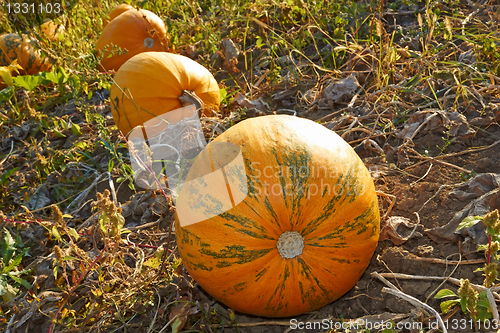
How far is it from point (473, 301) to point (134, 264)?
208 centimetres

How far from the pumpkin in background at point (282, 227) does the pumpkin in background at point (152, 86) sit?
1.66 meters

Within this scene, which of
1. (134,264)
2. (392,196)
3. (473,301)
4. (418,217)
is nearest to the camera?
(473,301)

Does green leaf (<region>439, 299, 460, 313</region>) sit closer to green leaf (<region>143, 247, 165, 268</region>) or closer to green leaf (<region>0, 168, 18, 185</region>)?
green leaf (<region>143, 247, 165, 268</region>)

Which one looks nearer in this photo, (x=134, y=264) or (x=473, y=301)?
(x=473, y=301)

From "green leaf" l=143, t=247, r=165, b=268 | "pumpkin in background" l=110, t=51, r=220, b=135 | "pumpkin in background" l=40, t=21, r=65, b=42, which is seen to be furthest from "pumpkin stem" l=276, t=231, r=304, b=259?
"pumpkin in background" l=40, t=21, r=65, b=42

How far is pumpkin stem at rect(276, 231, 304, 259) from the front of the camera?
1.96 metres

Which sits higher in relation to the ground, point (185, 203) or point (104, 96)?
point (185, 203)

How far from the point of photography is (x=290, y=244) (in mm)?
1961

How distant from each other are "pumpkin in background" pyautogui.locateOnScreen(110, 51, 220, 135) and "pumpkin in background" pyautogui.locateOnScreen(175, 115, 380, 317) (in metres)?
1.66

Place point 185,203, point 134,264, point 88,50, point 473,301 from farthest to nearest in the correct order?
point 88,50, point 134,264, point 185,203, point 473,301

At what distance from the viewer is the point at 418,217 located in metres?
2.34

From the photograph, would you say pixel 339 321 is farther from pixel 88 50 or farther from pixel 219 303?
pixel 88 50

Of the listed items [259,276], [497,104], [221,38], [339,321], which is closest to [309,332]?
[339,321]

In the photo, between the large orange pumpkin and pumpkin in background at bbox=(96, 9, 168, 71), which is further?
the large orange pumpkin
